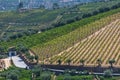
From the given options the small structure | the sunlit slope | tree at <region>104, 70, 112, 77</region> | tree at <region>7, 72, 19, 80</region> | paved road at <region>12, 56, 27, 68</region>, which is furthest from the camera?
the small structure

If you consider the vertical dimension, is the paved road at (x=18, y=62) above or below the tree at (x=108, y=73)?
below

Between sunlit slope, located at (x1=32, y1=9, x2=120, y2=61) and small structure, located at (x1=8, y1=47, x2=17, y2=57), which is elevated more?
sunlit slope, located at (x1=32, y1=9, x2=120, y2=61)

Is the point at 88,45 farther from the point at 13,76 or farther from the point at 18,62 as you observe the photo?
the point at 13,76

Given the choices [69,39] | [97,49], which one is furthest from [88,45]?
[69,39]

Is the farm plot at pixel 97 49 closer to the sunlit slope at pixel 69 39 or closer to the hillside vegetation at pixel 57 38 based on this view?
the sunlit slope at pixel 69 39

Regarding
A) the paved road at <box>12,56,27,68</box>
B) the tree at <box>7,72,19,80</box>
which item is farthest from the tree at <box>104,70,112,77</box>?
the paved road at <box>12,56,27,68</box>

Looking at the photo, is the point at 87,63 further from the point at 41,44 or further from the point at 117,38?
the point at 41,44

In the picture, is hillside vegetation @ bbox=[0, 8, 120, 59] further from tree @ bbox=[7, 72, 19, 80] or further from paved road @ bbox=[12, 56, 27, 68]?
tree @ bbox=[7, 72, 19, 80]

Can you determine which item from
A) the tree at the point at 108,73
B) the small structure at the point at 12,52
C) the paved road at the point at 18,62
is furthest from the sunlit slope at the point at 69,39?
the tree at the point at 108,73
